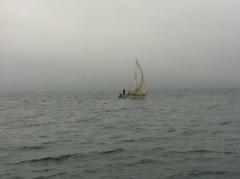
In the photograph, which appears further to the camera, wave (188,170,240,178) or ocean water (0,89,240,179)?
ocean water (0,89,240,179)

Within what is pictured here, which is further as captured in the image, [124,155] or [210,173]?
[124,155]

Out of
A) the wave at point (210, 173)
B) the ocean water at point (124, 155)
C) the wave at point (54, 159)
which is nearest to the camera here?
the wave at point (210, 173)

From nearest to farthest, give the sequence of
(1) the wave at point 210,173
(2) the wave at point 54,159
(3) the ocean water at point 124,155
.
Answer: (1) the wave at point 210,173, (3) the ocean water at point 124,155, (2) the wave at point 54,159

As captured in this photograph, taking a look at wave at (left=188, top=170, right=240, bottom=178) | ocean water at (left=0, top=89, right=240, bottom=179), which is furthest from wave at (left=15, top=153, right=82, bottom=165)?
wave at (left=188, top=170, right=240, bottom=178)

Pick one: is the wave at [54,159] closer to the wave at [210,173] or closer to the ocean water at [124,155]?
the ocean water at [124,155]

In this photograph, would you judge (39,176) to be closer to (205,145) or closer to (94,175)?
(94,175)

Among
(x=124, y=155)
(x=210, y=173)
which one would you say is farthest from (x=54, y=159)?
(x=210, y=173)

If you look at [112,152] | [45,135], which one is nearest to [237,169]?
[112,152]

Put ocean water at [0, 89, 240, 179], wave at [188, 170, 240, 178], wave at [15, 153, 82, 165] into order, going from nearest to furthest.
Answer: wave at [188, 170, 240, 178] < ocean water at [0, 89, 240, 179] < wave at [15, 153, 82, 165]

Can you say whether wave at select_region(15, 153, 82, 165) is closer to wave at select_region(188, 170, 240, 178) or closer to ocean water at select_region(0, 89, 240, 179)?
ocean water at select_region(0, 89, 240, 179)

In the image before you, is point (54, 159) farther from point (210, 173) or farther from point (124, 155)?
point (210, 173)

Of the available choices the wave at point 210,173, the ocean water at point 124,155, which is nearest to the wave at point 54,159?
the ocean water at point 124,155

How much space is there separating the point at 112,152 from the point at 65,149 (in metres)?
3.13

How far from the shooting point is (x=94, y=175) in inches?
701
